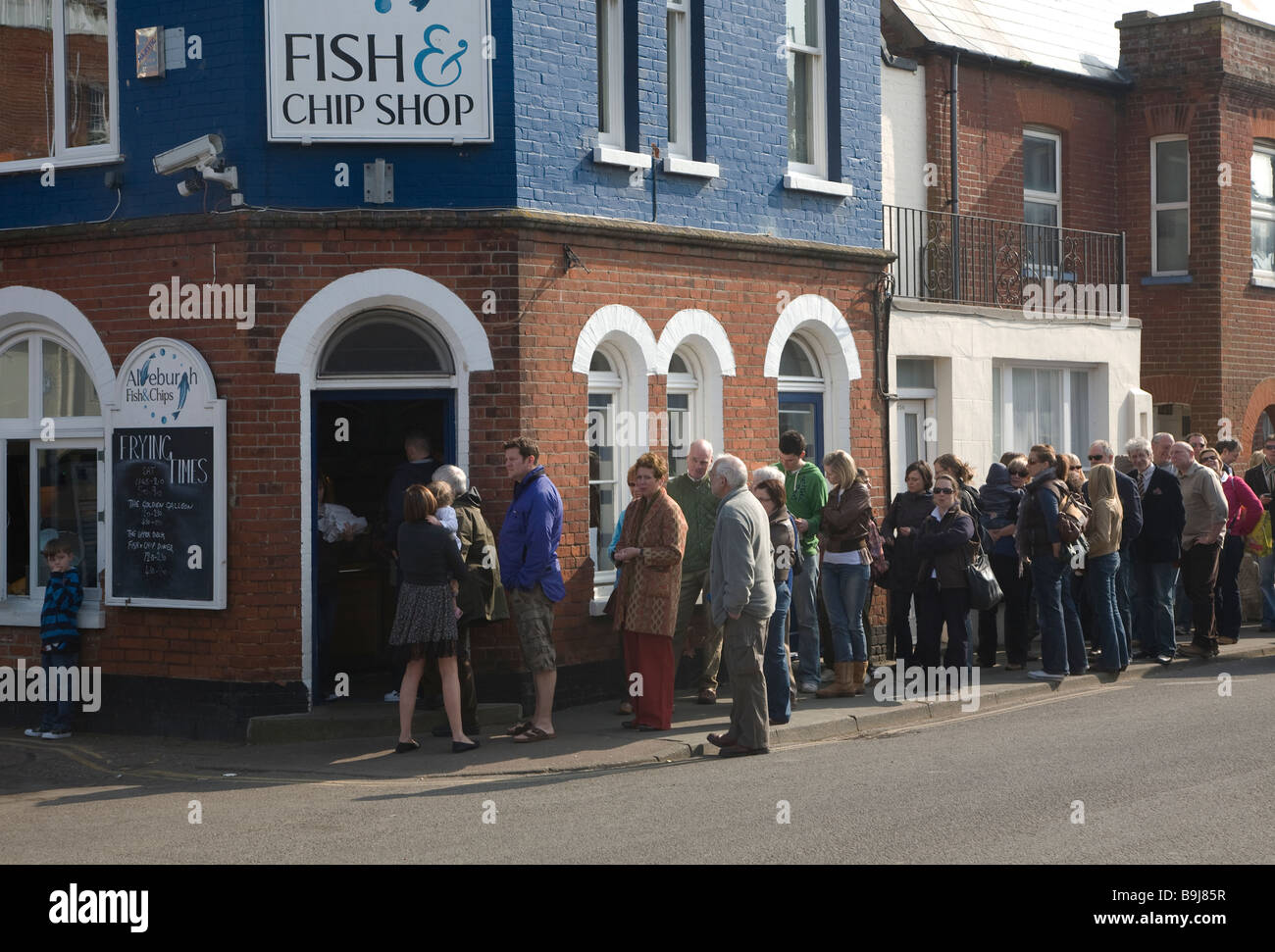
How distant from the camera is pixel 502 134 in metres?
12.6

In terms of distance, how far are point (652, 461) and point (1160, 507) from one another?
19.7 feet

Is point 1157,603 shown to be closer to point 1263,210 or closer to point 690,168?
point 690,168

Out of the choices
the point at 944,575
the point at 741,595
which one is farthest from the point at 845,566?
the point at 741,595

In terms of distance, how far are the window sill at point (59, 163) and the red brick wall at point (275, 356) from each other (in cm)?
63

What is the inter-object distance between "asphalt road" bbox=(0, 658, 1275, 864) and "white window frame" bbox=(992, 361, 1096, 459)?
22.7 ft

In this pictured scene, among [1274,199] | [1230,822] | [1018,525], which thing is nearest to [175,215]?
[1018,525]

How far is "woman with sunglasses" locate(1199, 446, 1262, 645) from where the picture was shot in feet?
55.3

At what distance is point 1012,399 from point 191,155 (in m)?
10.5

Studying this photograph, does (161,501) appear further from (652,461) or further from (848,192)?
Result: (848,192)

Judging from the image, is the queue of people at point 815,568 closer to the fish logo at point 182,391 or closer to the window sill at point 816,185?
the fish logo at point 182,391

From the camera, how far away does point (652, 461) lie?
11922mm

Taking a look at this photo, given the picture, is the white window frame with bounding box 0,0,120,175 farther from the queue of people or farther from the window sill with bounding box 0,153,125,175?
the queue of people

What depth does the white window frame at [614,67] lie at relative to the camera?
45.2 feet
